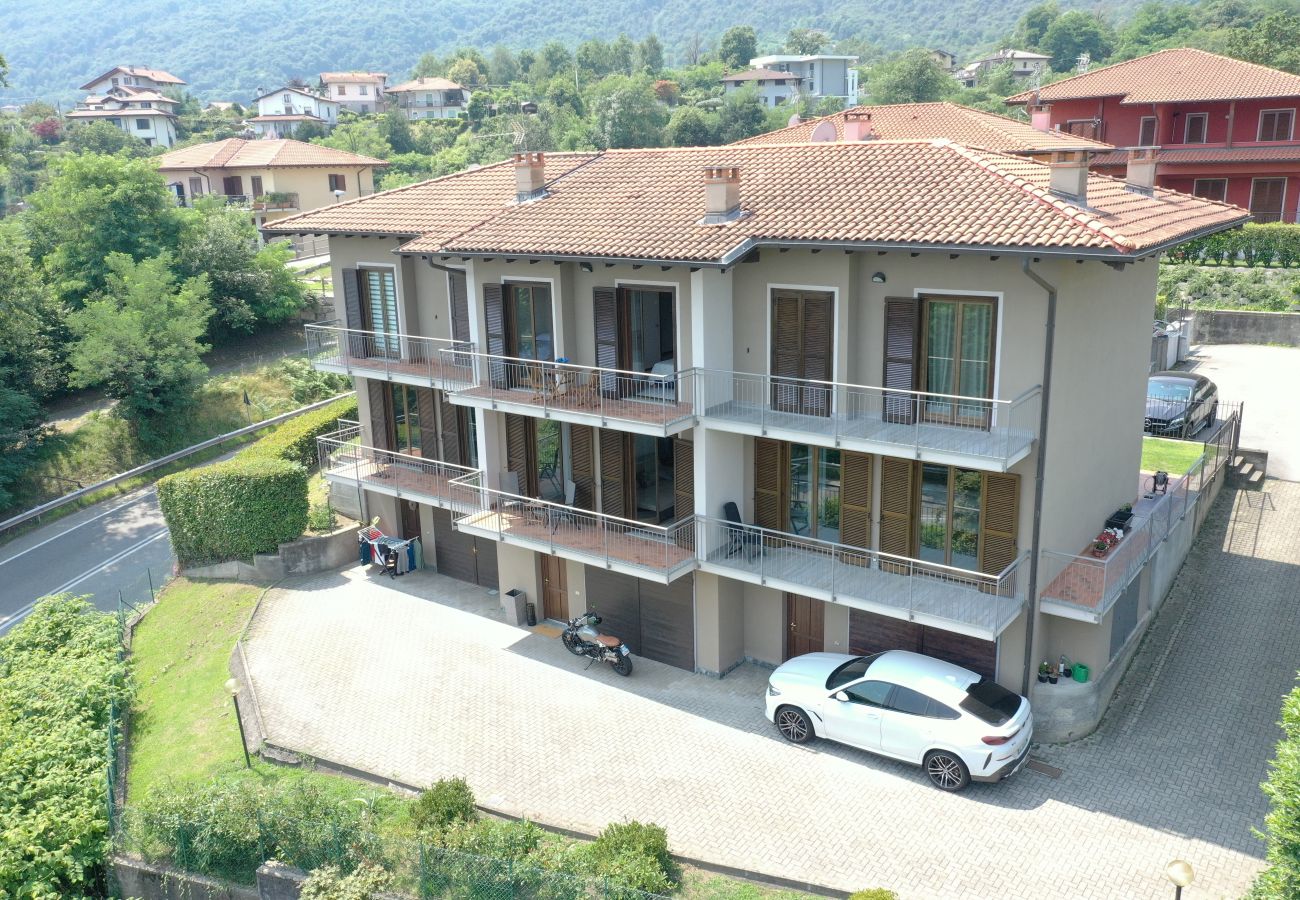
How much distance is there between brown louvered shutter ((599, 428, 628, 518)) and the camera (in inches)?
800

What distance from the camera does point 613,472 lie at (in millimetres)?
20562

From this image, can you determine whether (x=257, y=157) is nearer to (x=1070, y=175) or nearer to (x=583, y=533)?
(x=583, y=533)

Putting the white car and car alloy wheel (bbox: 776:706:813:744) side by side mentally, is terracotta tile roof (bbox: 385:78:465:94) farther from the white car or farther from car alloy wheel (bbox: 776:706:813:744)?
car alloy wheel (bbox: 776:706:813:744)

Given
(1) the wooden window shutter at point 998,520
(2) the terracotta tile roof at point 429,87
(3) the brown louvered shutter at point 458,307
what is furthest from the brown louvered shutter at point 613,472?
(2) the terracotta tile roof at point 429,87

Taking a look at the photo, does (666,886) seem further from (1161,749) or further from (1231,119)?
(1231,119)

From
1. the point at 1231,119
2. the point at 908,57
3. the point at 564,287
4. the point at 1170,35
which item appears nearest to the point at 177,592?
the point at 564,287

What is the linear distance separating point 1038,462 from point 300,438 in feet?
68.4

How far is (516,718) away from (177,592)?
12088 millimetres

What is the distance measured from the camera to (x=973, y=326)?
1623cm

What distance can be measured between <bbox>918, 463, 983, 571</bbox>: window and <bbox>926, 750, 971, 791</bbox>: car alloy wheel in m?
3.15

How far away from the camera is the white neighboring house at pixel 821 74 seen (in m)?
Answer: 144

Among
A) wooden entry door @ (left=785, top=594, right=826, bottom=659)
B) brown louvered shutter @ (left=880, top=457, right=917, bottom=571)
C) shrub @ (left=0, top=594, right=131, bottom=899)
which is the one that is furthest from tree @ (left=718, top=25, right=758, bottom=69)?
brown louvered shutter @ (left=880, top=457, right=917, bottom=571)

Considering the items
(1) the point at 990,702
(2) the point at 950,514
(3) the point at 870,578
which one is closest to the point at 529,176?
(3) the point at 870,578

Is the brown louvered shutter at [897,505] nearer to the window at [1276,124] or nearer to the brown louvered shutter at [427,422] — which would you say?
the brown louvered shutter at [427,422]
